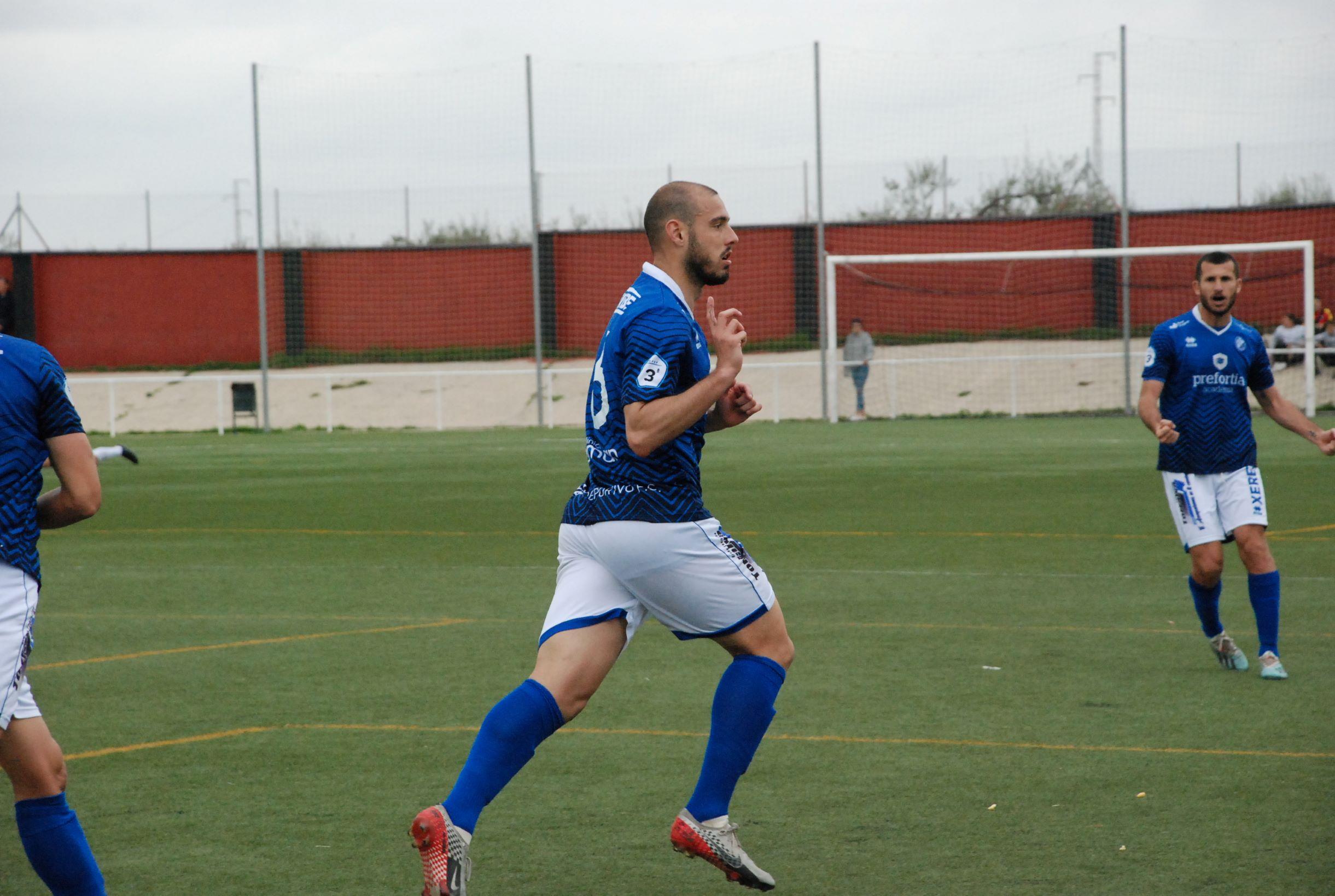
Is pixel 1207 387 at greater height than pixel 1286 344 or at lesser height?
greater

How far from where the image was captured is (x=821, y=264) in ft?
114

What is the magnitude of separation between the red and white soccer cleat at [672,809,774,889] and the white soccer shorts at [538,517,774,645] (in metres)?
0.53

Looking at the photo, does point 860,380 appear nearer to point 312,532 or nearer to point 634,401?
point 312,532

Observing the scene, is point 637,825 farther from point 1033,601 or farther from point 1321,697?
point 1033,601

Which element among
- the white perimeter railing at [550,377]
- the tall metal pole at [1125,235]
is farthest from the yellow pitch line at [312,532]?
the tall metal pole at [1125,235]

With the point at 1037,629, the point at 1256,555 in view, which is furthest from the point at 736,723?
the point at 1037,629

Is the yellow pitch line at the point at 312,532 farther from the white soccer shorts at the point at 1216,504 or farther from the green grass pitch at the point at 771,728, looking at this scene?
the white soccer shorts at the point at 1216,504

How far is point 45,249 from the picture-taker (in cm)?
4253

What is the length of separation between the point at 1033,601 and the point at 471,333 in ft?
104

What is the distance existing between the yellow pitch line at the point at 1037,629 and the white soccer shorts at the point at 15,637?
5.73 meters

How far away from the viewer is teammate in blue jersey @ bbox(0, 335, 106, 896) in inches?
145

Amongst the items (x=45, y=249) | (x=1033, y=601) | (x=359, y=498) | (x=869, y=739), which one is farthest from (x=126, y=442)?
(x=869, y=739)

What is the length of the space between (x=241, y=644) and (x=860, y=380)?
82.6 ft

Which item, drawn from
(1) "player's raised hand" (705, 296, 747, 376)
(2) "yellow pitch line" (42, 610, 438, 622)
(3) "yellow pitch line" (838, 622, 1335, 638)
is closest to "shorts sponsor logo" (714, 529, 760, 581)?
(1) "player's raised hand" (705, 296, 747, 376)
